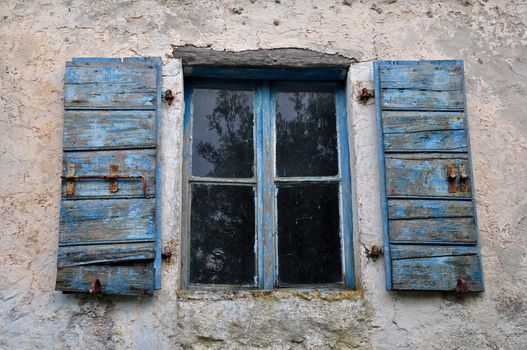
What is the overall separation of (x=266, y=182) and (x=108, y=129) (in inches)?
33.2

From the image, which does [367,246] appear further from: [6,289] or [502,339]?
[6,289]

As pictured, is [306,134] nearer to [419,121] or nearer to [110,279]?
[419,121]

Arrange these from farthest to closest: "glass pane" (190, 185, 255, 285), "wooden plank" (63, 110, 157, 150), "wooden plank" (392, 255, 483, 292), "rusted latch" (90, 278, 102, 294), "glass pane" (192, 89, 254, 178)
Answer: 1. "glass pane" (192, 89, 254, 178)
2. "glass pane" (190, 185, 255, 285)
3. "wooden plank" (63, 110, 157, 150)
4. "wooden plank" (392, 255, 483, 292)
5. "rusted latch" (90, 278, 102, 294)

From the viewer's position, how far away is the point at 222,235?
326 cm

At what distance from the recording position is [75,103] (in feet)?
10.4

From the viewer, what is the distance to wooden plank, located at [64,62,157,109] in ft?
10.4

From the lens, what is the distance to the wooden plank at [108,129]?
3.10 meters

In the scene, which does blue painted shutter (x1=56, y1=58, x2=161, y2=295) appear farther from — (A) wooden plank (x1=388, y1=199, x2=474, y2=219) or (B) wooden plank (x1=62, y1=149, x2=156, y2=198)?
(A) wooden plank (x1=388, y1=199, x2=474, y2=219)

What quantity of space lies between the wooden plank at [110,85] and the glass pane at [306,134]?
721mm

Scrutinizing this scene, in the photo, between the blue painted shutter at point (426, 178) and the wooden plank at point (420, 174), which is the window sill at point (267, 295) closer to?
the blue painted shutter at point (426, 178)

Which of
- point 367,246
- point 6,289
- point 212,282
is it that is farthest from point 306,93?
point 6,289

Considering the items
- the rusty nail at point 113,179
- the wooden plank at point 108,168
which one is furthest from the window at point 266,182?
the rusty nail at point 113,179

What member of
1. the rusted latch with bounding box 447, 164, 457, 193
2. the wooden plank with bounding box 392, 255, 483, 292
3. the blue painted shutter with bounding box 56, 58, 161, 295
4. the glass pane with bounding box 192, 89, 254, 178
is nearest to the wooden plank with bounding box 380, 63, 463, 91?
the rusted latch with bounding box 447, 164, 457, 193

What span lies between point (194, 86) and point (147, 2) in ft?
1.68
